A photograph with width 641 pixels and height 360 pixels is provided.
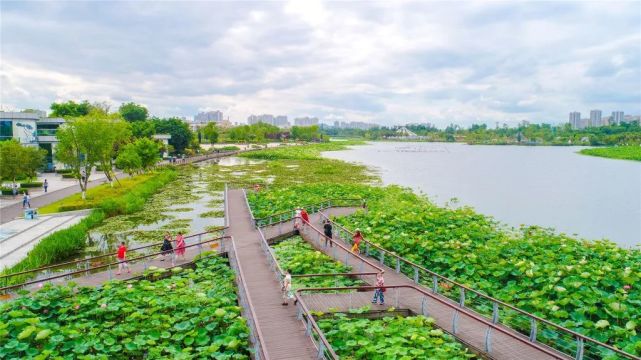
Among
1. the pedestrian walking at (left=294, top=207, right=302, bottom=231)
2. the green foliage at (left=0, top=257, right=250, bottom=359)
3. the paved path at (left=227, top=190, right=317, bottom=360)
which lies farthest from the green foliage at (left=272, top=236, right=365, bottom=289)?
the green foliage at (left=0, top=257, right=250, bottom=359)

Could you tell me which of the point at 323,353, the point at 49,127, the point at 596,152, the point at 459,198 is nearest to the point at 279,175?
the point at 459,198

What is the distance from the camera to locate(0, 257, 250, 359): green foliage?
9805 millimetres

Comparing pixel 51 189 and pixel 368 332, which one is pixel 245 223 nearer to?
pixel 368 332

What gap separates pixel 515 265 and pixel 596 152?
10932 cm

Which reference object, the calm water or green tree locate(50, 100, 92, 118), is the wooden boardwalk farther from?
green tree locate(50, 100, 92, 118)

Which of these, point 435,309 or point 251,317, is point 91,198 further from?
Result: point 435,309

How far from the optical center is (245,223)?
22.4 metres

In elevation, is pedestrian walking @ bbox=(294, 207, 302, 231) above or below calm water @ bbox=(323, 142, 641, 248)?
above

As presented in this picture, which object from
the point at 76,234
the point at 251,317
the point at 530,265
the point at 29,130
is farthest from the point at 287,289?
the point at 29,130

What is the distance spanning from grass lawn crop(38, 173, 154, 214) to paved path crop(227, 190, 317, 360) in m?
15.5

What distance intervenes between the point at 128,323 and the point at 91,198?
25.4 m

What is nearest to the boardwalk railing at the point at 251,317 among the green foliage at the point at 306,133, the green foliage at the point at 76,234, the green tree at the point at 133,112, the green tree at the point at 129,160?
the green foliage at the point at 76,234

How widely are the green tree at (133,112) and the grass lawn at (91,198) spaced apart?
73.5 metres

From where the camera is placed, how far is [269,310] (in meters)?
11.8
